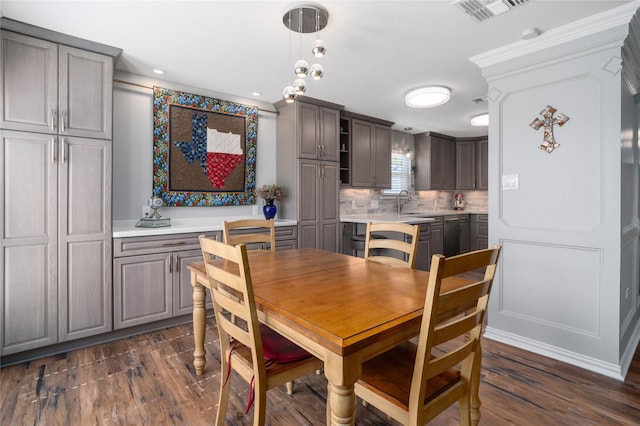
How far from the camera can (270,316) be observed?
1.31 metres

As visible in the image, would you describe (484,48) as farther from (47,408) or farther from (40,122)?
(47,408)

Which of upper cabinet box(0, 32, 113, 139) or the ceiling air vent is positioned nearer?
the ceiling air vent

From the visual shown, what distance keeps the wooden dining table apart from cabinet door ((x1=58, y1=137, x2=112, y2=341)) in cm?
113

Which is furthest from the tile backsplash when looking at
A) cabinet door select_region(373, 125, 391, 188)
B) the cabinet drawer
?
the cabinet drawer

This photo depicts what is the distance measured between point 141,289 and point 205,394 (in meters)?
1.31

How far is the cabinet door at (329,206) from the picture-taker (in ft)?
13.8

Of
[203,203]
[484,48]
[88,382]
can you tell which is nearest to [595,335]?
[484,48]

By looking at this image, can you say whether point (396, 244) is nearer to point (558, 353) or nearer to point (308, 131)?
point (558, 353)

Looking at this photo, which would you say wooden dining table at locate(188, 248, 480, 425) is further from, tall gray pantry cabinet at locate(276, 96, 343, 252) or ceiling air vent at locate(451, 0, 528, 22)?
tall gray pantry cabinet at locate(276, 96, 343, 252)

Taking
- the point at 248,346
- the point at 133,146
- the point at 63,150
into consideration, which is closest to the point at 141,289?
the point at 63,150

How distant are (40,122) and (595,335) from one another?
4.29m

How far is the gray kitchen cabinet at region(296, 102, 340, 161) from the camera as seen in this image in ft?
13.1

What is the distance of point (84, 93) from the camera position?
2582 mm

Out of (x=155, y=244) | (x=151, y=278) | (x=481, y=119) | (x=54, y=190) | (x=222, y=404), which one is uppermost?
(x=481, y=119)
